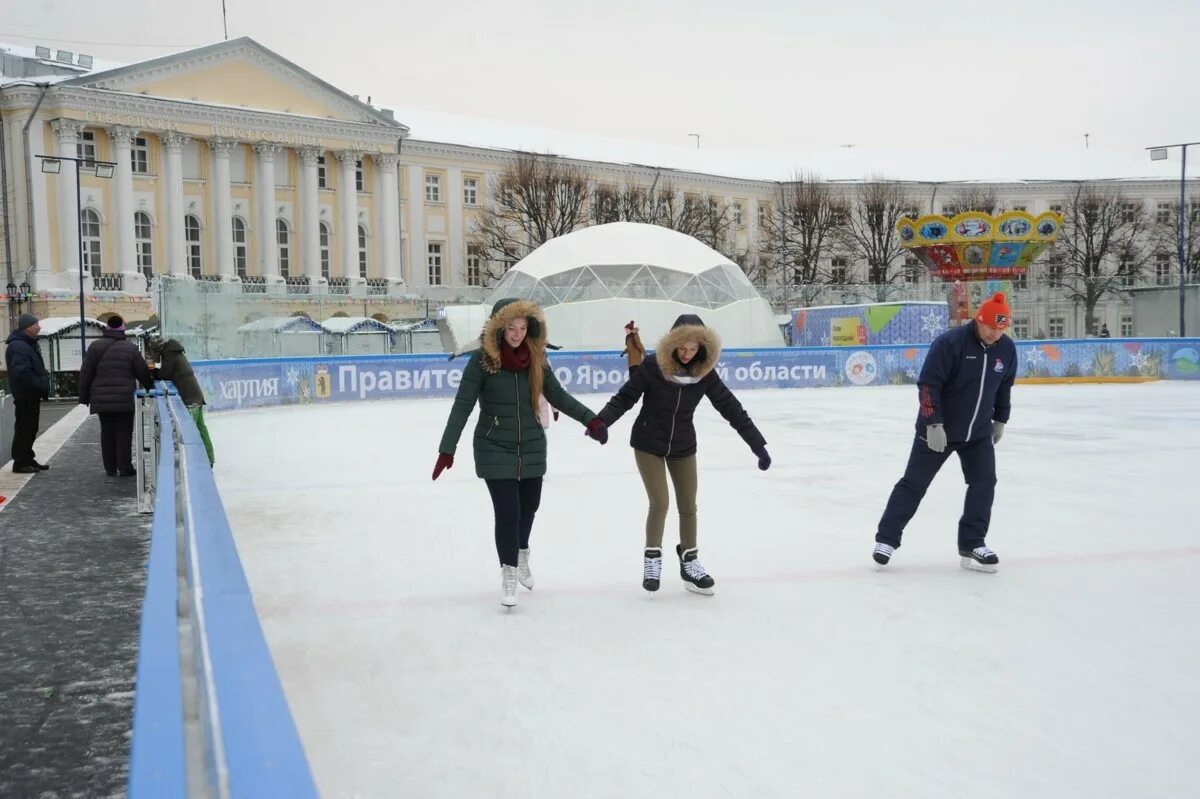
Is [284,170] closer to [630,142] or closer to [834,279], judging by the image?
[630,142]

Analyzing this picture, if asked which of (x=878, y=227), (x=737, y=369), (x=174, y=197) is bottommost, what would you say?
(x=737, y=369)

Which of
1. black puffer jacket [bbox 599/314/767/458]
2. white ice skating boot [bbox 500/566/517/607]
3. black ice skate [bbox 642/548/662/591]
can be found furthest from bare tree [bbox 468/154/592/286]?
white ice skating boot [bbox 500/566/517/607]

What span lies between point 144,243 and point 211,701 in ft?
167

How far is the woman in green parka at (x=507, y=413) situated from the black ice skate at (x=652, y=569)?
65 centimetres

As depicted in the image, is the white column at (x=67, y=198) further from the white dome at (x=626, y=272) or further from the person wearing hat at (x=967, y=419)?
the person wearing hat at (x=967, y=419)

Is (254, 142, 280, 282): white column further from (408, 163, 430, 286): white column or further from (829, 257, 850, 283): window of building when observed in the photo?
(829, 257, 850, 283): window of building

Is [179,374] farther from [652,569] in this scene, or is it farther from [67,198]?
[67,198]

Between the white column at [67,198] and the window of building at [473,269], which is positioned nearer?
the white column at [67,198]

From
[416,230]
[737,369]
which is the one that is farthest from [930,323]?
[416,230]

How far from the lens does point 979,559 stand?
618 cm

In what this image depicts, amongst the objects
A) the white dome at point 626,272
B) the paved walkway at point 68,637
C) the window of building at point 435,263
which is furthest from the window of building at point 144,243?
the paved walkway at point 68,637

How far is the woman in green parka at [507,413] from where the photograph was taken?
17.6 ft

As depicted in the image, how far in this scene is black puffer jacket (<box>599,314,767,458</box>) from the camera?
5531mm

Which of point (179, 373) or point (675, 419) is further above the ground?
point (179, 373)
